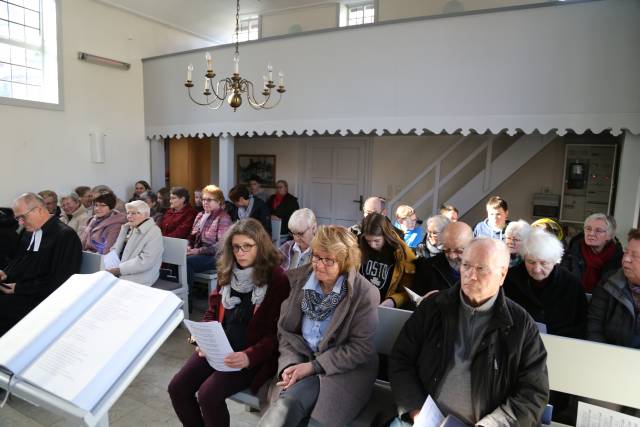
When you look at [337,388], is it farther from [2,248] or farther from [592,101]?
[592,101]

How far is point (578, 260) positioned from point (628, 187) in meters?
1.68

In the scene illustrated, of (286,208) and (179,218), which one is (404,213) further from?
(286,208)

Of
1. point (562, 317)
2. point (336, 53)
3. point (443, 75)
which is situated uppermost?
point (336, 53)

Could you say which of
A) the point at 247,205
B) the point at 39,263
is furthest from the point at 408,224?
the point at 39,263

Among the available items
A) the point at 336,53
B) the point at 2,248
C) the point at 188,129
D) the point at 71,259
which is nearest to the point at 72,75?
the point at 188,129

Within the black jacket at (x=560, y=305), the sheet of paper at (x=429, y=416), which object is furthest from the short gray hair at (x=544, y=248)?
the sheet of paper at (x=429, y=416)

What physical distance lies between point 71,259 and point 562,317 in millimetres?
3448

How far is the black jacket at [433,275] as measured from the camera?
8.55 feet

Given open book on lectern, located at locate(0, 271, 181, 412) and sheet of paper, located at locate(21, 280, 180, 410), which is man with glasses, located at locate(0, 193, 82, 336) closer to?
open book on lectern, located at locate(0, 271, 181, 412)

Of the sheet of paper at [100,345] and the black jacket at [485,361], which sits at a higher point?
the sheet of paper at [100,345]

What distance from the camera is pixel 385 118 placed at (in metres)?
5.48

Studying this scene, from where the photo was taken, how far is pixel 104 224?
429cm

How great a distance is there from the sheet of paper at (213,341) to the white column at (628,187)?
4.32 m

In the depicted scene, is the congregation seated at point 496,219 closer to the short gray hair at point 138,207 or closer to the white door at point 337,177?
the short gray hair at point 138,207
